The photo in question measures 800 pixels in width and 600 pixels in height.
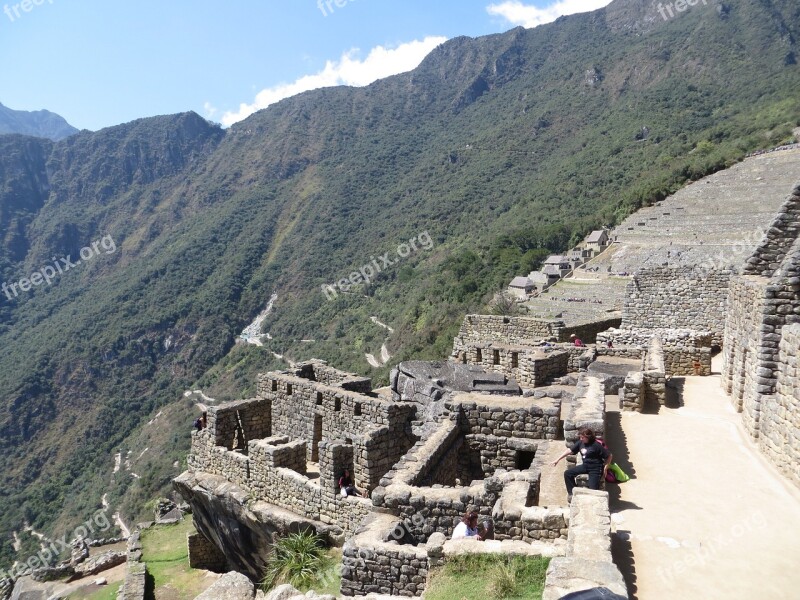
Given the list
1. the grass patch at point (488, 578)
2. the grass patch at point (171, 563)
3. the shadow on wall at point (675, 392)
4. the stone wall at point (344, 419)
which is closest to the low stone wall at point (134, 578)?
the grass patch at point (171, 563)

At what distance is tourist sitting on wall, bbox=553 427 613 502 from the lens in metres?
6.27

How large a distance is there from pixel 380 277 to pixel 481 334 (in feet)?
238

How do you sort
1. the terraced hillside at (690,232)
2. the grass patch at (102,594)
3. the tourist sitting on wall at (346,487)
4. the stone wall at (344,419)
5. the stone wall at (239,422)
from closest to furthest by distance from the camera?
the tourist sitting on wall at (346,487), the stone wall at (344,419), the stone wall at (239,422), the grass patch at (102,594), the terraced hillside at (690,232)

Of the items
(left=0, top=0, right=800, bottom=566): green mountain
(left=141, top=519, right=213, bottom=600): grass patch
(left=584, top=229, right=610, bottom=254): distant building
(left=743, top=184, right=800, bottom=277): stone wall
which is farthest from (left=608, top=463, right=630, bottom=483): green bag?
(left=584, top=229, right=610, bottom=254): distant building

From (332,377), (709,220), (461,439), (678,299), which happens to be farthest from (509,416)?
(709,220)

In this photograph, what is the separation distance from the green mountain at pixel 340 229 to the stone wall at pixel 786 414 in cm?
2393

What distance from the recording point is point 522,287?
137 feet

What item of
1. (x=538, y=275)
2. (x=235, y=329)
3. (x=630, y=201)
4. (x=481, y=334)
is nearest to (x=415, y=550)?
(x=481, y=334)

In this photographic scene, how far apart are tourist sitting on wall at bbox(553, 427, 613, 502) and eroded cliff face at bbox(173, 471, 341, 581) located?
158 inches

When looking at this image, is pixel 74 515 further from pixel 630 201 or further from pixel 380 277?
pixel 630 201

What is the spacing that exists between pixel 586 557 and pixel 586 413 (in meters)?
3.22

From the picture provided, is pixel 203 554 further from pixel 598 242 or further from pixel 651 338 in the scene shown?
pixel 598 242

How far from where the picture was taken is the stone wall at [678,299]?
17.1m

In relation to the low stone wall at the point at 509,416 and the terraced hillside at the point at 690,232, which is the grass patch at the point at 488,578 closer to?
the low stone wall at the point at 509,416
